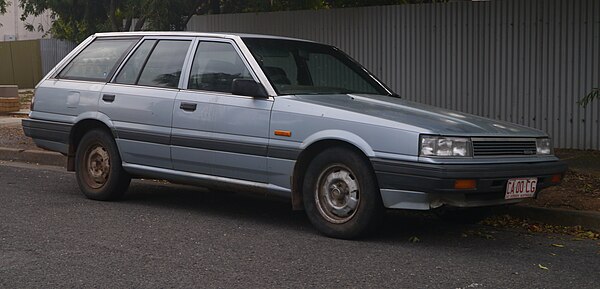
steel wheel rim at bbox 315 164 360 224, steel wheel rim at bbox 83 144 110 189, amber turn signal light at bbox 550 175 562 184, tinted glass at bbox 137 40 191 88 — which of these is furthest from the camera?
steel wheel rim at bbox 83 144 110 189

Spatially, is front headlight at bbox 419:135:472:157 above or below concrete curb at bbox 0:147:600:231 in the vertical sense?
above

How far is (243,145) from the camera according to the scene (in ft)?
23.4

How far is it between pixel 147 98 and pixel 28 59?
906 inches

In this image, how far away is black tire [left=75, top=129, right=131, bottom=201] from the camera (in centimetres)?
819

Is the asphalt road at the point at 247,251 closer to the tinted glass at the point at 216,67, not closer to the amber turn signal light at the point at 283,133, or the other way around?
the amber turn signal light at the point at 283,133

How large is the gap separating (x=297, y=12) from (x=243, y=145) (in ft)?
22.0

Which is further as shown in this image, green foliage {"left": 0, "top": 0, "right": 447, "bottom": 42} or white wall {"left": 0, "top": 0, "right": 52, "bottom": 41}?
white wall {"left": 0, "top": 0, "right": 52, "bottom": 41}

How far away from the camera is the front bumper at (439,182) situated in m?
6.14

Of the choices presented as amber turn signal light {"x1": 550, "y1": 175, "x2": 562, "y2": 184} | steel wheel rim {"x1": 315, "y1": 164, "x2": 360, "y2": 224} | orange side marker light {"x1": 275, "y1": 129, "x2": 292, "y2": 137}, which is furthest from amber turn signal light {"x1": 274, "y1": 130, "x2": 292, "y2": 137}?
amber turn signal light {"x1": 550, "y1": 175, "x2": 562, "y2": 184}

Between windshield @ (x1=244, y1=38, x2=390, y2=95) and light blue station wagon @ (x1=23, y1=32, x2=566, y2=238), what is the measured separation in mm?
14

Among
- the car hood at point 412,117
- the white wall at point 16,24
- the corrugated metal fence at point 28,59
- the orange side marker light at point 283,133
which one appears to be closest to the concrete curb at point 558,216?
the car hood at point 412,117

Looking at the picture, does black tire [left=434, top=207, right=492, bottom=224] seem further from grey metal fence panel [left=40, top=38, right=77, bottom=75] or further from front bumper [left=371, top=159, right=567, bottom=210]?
grey metal fence panel [left=40, top=38, right=77, bottom=75]

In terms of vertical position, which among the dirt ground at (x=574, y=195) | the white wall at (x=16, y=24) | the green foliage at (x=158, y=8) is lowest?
the dirt ground at (x=574, y=195)

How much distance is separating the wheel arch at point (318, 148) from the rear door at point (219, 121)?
0.99 feet
